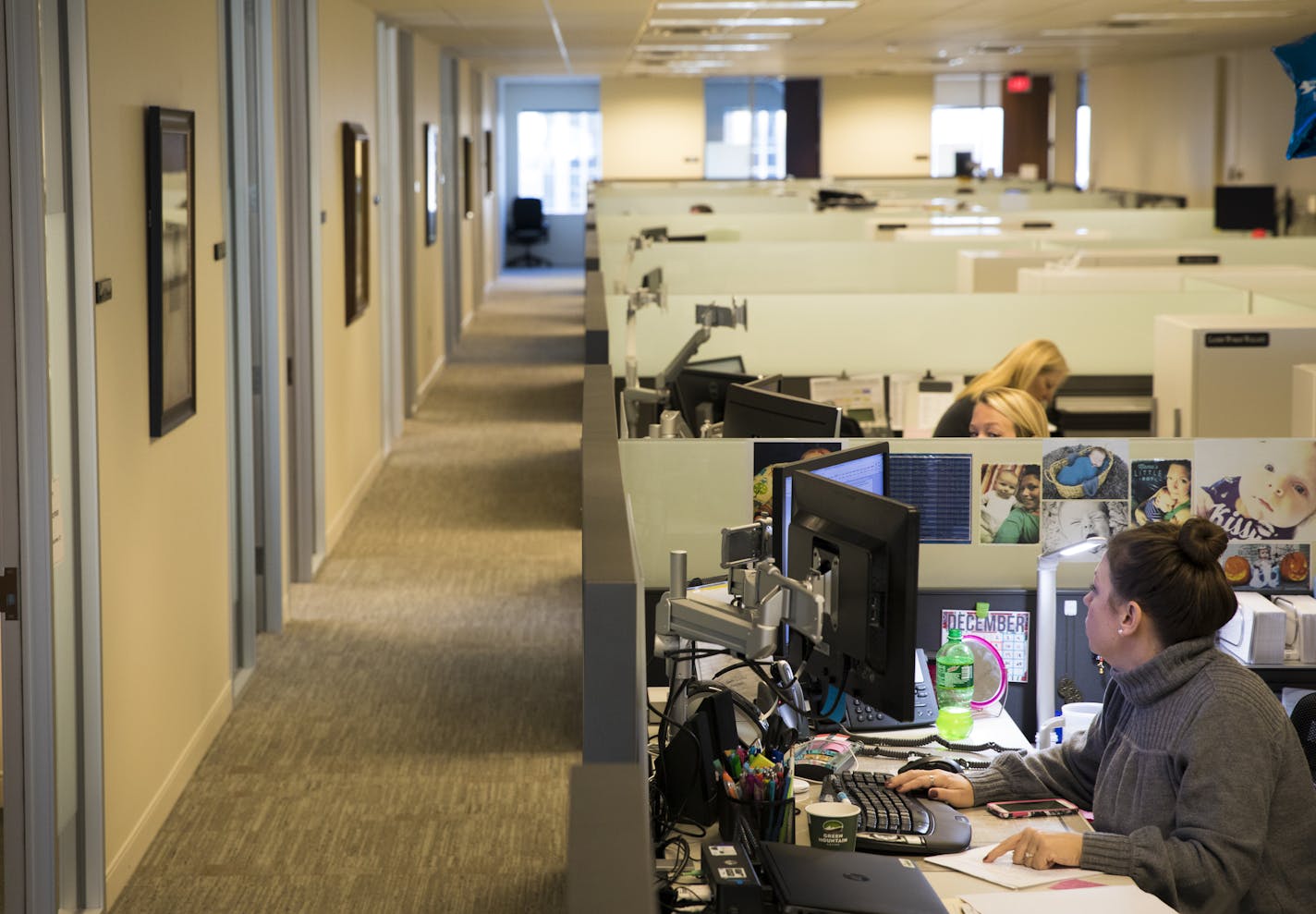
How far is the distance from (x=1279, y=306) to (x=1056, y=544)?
2.76 metres

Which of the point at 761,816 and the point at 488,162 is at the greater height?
the point at 488,162

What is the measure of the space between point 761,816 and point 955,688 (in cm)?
72

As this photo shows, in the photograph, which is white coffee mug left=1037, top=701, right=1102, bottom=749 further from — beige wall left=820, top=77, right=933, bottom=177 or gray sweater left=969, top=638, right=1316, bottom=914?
beige wall left=820, top=77, right=933, bottom=177

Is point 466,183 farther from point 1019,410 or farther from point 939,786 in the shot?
point 939,786

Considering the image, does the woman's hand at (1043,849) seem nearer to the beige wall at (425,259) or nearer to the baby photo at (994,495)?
the baby photo at (994,495)

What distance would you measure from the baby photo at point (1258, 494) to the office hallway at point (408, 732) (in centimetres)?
159

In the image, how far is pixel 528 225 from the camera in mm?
20172

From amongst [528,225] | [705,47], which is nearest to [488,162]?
[528,225]

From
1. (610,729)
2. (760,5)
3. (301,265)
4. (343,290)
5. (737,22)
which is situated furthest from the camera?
(737,22)

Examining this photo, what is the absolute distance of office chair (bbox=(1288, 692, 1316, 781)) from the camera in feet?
7.91

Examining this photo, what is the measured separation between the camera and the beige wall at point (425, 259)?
9.55 metres

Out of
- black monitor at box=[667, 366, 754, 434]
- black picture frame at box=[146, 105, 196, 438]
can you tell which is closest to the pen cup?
black picture frame at box=[146, 105, 196, 438]

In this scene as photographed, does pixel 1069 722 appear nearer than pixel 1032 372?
Yes

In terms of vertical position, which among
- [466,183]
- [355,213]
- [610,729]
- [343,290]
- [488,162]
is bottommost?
[610,729]
